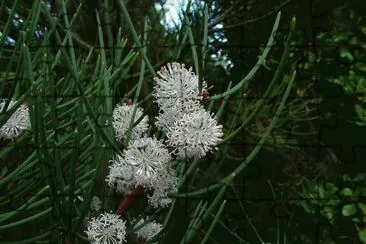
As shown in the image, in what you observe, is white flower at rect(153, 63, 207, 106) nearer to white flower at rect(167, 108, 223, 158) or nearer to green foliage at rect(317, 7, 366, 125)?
white flower at rect(167, 108, 223, 158)

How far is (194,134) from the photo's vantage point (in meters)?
0.53

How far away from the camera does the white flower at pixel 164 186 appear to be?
0.54 meters

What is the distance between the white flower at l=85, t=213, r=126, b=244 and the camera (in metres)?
0.55

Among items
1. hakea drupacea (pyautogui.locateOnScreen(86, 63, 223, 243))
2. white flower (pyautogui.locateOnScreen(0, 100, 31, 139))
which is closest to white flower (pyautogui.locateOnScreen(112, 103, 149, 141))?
hakea drupacea (pyautogui.locateOnScreen(86, 63, 223, 243))

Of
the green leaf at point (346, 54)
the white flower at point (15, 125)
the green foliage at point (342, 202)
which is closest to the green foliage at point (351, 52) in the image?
the green leaf at point (346, 54)

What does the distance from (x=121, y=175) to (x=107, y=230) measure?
0.05 m

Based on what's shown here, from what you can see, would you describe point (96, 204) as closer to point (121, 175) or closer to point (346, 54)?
point (121, 175)

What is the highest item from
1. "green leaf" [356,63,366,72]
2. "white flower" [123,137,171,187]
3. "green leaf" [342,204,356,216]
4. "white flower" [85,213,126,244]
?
"white flower" [123,137,171,187]

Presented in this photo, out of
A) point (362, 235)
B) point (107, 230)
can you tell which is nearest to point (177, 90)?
point (107, 230)

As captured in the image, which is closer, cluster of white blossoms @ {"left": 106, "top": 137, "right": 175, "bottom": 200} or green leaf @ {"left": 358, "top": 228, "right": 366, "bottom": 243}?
cluster of white blossoms @ {"left": 106, "top": 137, "right": 175, "bottom": 200}

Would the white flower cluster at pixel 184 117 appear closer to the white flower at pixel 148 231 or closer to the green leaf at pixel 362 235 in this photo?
the white flower at pixel 148 231

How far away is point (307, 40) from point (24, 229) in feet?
3.11

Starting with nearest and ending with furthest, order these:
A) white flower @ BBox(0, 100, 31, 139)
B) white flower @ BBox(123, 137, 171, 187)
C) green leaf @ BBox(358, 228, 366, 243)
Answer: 1. white flower @ BBox(123, 137, 171, 187)
2. white flower @ BBox(0, 100, 31, 139)
3. green leaf @ BBox(358, 228, 366, 243)

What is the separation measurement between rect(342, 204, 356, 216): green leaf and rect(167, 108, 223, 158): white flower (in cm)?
110
